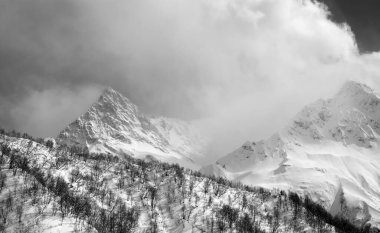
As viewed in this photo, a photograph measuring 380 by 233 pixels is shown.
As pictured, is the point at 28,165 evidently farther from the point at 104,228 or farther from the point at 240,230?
the point at 240,230

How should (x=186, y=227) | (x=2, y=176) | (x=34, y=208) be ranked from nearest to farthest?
(x=34, y=208) < (x=2, y=176) < (x=186, y=227)

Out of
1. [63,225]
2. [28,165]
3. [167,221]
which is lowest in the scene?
[63,225]

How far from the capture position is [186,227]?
19138 cm

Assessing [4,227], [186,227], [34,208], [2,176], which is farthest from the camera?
[186,227]

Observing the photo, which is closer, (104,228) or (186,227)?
(104,228)

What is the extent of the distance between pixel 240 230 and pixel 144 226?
37.7 m

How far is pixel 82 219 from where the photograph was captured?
536ft

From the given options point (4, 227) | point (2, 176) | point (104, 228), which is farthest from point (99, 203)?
point (4, 227)

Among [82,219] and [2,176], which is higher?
[2,176]

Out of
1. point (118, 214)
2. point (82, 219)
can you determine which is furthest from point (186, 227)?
point (82, 219)

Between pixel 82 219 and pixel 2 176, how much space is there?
3256 cm

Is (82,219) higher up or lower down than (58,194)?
lower down

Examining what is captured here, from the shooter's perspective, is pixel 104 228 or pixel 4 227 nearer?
pixel 4 227

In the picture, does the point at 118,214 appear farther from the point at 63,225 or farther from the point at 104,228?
the point at 63,225
